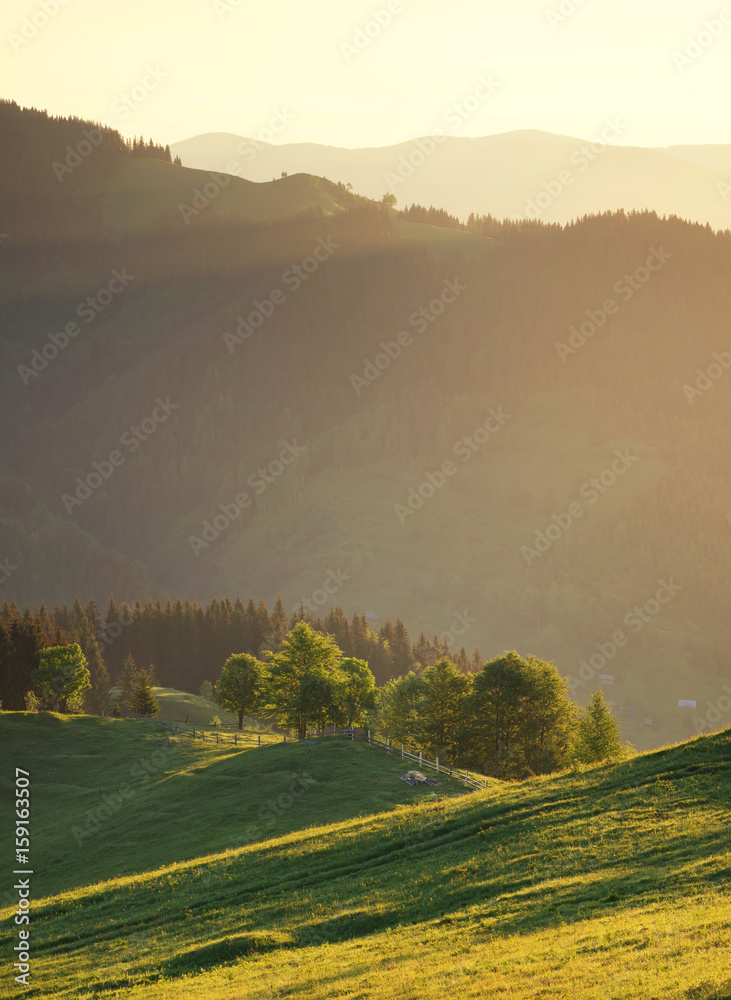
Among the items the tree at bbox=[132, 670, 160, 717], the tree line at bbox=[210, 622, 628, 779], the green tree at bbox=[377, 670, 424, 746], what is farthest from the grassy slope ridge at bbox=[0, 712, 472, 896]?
the tree at bbox=[132, 670, 160, 717]

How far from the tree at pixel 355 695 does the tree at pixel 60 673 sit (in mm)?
39459

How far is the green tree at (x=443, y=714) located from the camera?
92688mm

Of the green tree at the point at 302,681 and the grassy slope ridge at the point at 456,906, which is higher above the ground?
the green tree at the point at 302,681

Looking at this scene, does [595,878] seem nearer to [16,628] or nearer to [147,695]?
[147,695]

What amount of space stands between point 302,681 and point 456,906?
63855mm

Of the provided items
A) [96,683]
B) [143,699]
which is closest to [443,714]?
[143,699]

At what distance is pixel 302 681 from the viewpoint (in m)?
99.2

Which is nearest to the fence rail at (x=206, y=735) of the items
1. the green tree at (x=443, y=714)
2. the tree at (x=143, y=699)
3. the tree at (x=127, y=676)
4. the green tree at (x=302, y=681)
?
the tree at (x=143, y=699)

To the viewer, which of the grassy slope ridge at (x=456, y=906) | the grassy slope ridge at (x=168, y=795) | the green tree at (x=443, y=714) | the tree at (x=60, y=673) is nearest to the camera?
the grassy slope ridge at (x=456, y=906)

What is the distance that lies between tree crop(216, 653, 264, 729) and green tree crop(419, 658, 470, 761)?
29697 mm

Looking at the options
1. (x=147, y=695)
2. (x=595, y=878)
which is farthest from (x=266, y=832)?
(x=147, y=695)

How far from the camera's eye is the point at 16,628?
12725cm

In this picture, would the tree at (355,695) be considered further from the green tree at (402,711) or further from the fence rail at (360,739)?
the fence rail at (360,739)

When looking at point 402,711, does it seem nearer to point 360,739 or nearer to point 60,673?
point 360,739
